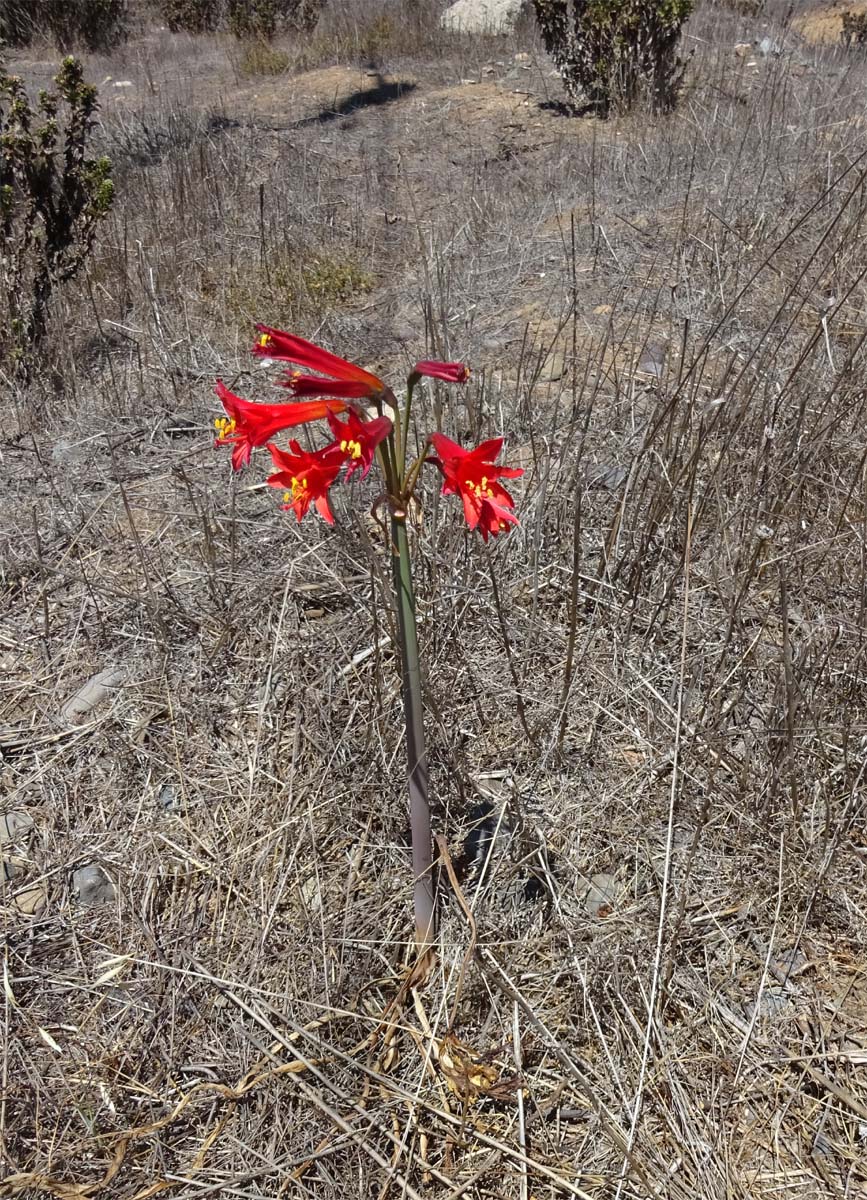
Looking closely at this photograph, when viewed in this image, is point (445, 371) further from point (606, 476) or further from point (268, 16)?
point (268, 16)

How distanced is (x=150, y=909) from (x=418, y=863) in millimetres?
618

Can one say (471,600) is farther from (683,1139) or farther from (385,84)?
(385,84)

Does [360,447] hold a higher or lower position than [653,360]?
higher

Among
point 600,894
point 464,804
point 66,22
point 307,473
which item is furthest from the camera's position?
point 66,22

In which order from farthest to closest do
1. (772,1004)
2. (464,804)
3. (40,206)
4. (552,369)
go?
(40,206)
(552,369)
(464,804)
(772,1004)

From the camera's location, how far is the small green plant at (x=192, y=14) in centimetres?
1359

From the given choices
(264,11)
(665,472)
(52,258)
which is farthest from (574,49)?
(264,11)

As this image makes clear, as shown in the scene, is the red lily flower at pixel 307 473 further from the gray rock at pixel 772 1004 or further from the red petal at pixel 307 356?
the gray rock at pixel 772 1004

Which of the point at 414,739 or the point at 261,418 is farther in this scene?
the point at 414,739

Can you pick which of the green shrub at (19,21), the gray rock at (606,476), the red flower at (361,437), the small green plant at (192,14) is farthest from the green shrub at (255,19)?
the red flower at (361,437)

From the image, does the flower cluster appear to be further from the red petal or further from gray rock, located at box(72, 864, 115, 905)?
gray rock, located at box(72, 864, 115, 905)

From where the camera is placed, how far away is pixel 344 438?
101 cm

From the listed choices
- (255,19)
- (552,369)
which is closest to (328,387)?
(552,369)

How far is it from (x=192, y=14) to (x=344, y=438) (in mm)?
16146
